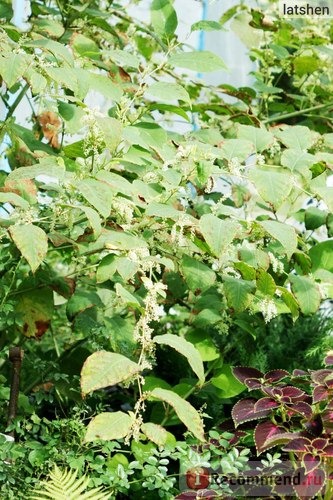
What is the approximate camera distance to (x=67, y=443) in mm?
1918

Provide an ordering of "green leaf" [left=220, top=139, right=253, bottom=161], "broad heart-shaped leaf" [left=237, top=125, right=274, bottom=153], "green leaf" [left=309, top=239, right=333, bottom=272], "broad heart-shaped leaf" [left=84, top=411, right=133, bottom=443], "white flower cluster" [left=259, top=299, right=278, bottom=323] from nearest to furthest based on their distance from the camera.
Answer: "broad heart-shaped leaf" [left=84, top=411, right=133, bottom=443]
"white flower cluster" [left=259, top=299, right=278, bottom=323]
"green leaf" [left=220, top=139, right=253, bottom=161]
"broad heart-shaped leaf" [left=237, top=125, right=274, bottom=153]
"green leaf" [left=309, top=239, right=333, bottom=272]

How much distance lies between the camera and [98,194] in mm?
1708

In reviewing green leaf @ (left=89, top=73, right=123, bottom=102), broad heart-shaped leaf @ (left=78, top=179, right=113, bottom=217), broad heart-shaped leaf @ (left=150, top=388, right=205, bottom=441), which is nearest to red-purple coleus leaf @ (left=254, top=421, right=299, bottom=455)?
broad heart-shaped leaf @ (left=150, top=388, right=205, bottom=441)

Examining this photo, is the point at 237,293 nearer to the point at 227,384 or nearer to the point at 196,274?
the point at 196,274

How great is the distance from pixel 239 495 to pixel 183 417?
29 cm

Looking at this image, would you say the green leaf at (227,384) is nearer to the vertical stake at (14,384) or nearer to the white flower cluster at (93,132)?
the vertical stake at (14,384)

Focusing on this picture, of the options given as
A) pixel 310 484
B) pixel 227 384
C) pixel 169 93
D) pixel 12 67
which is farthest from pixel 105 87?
pixel 310 484

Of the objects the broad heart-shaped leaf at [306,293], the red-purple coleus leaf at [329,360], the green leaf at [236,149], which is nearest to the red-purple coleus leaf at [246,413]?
the red-purple coleus leaf at [329,360]

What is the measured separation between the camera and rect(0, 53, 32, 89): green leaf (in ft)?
5.86

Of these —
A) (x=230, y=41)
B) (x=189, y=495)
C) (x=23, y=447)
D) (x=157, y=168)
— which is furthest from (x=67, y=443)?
(x=230, y=41)

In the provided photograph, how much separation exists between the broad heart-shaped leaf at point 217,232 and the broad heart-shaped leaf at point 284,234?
0.25ft

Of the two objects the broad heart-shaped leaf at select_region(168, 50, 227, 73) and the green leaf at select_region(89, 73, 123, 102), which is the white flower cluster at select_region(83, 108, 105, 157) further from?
the broad heart-shaped leaf at select_region(168, 50, 227, 73)

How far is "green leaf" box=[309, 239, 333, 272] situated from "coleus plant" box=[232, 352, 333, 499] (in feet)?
1.36

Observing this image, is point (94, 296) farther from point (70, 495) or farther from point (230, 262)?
point (70, 495)
